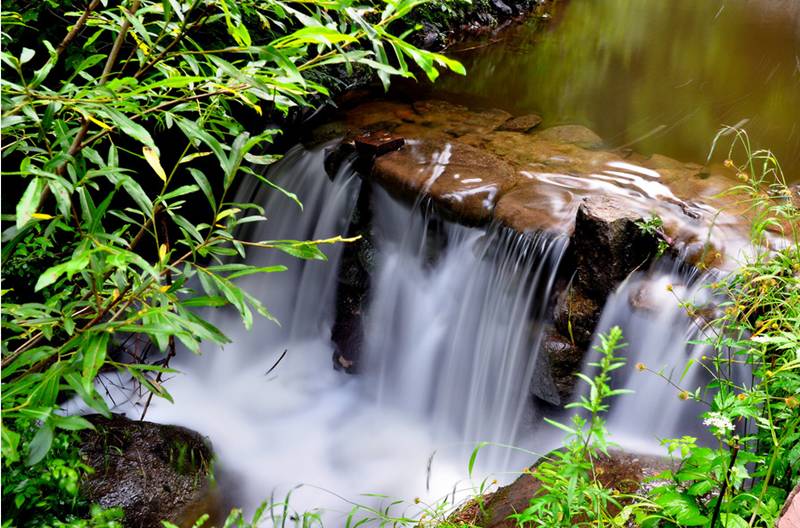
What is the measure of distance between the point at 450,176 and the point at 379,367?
5.14 ft

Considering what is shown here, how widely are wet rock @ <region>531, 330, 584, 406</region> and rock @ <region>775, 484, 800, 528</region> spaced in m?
2.38

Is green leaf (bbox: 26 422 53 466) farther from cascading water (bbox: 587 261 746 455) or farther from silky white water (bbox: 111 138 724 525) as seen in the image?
cascading water (bbox: 587 261 746 455)

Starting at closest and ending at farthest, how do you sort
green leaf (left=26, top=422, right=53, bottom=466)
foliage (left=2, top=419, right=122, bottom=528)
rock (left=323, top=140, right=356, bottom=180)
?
1. green leaf (left=26, top=422, right=53, bottom=466)
2. foliage (left=2, top=419, right=122, bottom=528)
3. rock (left=323, top=140, right=356, bottom=180)

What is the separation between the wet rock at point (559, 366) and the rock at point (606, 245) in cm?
35

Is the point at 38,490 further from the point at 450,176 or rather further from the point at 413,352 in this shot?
the point at 450,176

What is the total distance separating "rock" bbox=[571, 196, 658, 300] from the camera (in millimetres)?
3795

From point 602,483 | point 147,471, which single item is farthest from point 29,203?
point 147,471

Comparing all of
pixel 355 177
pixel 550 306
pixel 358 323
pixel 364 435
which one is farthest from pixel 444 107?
pixel 364 435

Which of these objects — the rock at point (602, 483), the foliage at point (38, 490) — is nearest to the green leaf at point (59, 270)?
the foliage at point (38, 490)

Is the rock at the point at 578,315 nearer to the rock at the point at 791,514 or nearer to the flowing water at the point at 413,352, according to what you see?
the flowing water at the point at 413,352

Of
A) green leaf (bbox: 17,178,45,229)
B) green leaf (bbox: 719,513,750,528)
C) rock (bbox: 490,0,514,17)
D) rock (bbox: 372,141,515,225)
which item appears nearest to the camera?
green leaf (bbox: 17,178,45,229)

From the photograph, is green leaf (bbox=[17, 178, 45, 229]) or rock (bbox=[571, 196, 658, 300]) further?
rock (bbox=[571, 196, 658, 300])

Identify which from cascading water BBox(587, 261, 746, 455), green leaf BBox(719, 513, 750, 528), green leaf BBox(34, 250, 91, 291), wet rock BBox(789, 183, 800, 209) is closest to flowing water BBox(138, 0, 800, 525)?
cascading water BBox(587, 261, 746, 455)

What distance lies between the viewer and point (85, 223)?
1.69 metres
